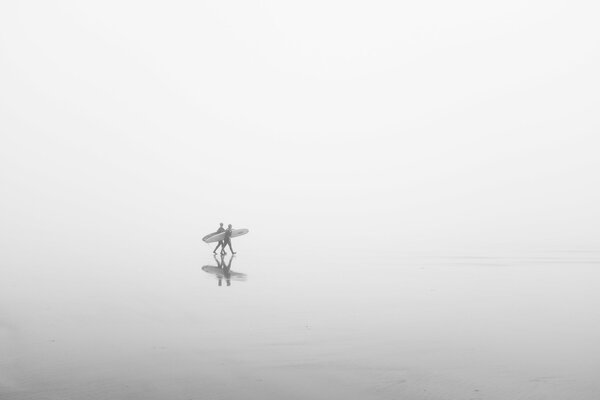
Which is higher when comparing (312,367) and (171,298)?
(171,298)

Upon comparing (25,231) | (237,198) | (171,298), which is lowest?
(171,298)

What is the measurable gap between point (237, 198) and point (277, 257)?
126208 millimetres

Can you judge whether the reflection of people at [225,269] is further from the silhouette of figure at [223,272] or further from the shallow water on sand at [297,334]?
the shallow water on sand at [297,334]

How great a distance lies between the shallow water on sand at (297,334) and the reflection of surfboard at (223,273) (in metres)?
0.20

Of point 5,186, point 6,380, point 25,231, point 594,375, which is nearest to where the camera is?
point 6,380

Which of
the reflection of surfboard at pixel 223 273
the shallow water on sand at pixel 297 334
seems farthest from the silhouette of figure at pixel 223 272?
the shallow water on sand at pixel 297 334

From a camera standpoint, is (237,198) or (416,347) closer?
(416,347)

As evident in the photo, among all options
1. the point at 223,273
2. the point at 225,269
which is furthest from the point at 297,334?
the point at 225,269

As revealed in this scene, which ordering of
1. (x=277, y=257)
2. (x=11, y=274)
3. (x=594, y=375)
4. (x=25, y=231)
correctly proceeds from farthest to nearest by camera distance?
(x=25, y=231), (x=277, y=257), (x=11, y=274), (x=594, y=375)

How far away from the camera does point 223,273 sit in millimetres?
30484

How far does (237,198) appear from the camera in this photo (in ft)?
546

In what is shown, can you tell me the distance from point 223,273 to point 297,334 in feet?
47.8

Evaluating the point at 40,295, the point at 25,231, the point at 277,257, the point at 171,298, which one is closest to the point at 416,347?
the point at 171,298

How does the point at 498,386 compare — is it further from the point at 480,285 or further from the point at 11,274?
the point at 11,274
